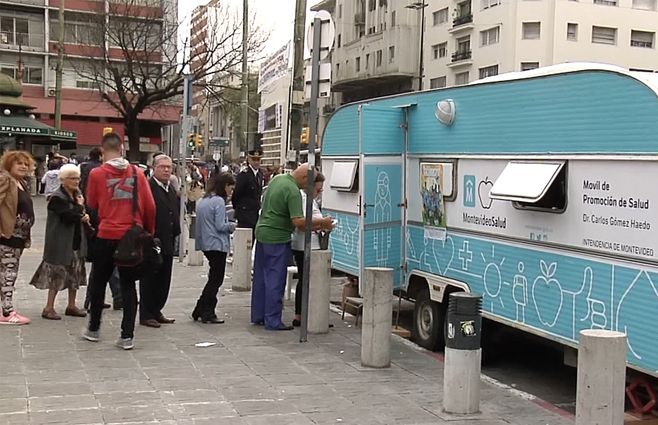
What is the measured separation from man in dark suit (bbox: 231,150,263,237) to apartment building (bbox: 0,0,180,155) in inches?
1716

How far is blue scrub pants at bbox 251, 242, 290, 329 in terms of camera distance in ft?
29.0

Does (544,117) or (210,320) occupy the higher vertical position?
(544,117)

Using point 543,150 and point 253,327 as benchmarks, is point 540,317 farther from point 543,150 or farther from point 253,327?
point 253,327

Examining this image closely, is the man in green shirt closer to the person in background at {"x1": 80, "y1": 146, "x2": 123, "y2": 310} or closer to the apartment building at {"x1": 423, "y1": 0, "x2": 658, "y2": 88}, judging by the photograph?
the person in background at {"x1": 80, "y1": 146, "x2": 123, "y2": 310}

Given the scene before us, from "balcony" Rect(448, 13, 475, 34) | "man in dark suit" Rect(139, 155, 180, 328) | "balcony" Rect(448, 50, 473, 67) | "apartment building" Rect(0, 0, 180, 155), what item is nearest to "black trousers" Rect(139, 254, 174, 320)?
"man in dark suit" Rect(139, 155, 180, 328)

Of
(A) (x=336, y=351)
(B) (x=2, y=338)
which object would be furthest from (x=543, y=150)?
(B) (x=2, y=338)

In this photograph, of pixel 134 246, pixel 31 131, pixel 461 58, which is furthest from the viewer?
pixel 461 58

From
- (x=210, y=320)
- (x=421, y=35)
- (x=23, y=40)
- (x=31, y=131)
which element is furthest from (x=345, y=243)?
(x=23, y=40)

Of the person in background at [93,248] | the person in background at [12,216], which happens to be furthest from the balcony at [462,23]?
the person in background at [12,216]

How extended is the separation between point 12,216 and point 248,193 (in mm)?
4844

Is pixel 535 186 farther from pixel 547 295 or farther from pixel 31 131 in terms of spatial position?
pixel 31 131

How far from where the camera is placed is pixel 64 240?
8.87 metres

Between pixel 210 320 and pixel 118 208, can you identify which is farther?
pixel 210 320

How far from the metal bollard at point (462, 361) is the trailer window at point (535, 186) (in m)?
1.09
